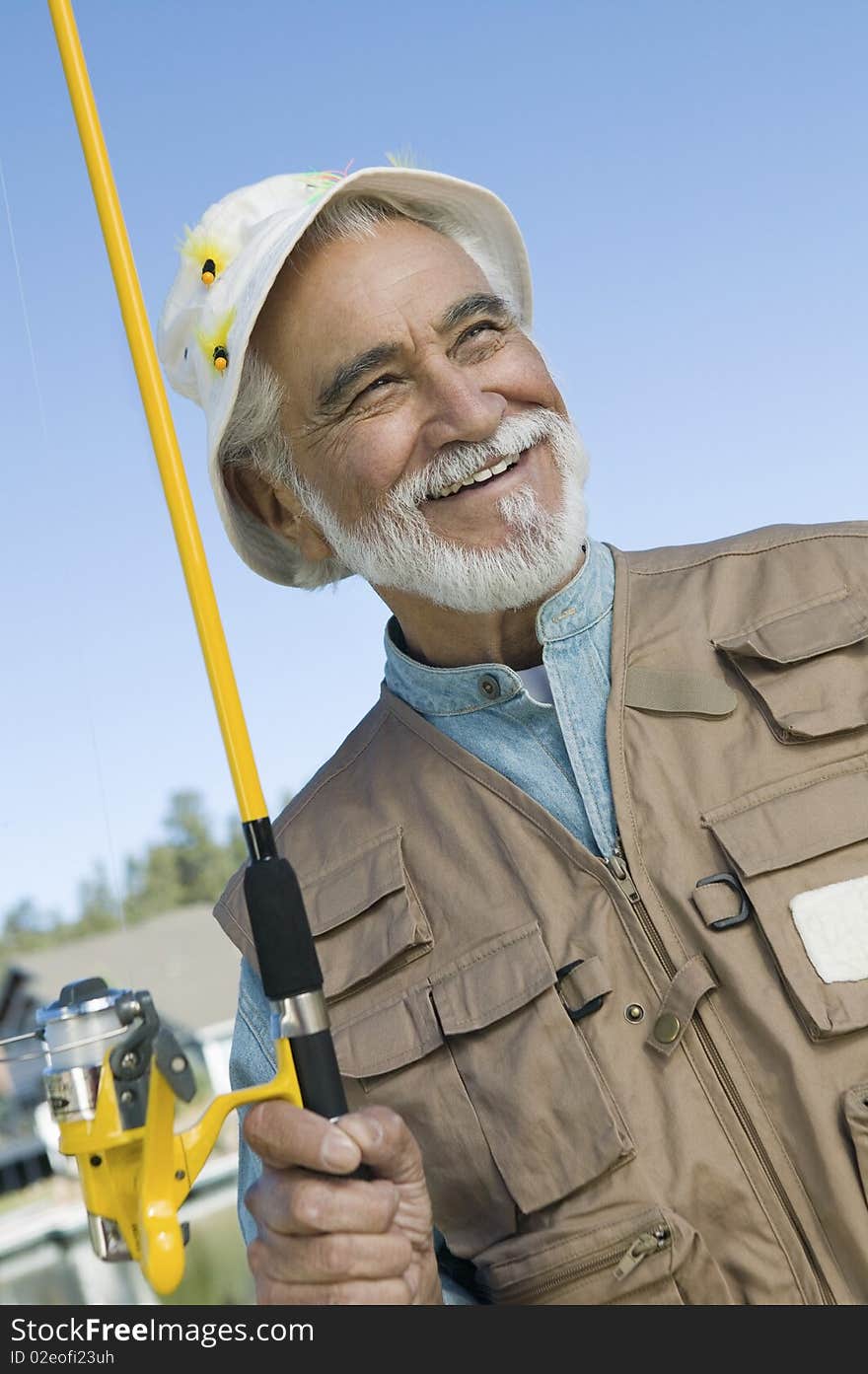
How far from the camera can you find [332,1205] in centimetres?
172

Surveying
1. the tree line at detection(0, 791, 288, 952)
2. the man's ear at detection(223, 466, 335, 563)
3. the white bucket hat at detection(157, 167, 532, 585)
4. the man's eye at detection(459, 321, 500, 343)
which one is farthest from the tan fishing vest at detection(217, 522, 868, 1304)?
the tree line at detection(0, 791, 288, 952)

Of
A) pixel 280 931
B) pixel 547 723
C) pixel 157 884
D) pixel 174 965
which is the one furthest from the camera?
pixel 157 884

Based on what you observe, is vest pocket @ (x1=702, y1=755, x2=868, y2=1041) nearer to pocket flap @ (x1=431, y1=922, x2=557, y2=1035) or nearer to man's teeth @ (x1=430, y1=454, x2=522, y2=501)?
pocket flap @ (x1=431, y1=922, x2=557, y2=1035)

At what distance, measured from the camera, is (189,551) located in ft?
6.28

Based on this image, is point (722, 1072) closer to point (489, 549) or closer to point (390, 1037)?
point (390, 1037)

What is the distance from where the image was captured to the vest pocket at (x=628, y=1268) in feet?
6.75

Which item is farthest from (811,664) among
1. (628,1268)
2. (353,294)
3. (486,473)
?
(353,294)

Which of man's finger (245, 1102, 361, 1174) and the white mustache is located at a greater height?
the white mustache

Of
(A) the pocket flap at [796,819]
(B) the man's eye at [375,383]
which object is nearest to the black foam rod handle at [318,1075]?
(A) the pocket flap at [796,819]

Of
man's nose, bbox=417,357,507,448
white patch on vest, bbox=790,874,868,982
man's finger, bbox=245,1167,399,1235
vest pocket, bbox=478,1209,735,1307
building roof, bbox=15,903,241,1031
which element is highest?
building roof, bbox=15,903,241,1031

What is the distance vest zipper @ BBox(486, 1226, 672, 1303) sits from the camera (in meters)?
2.06

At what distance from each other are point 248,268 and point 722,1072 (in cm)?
169
